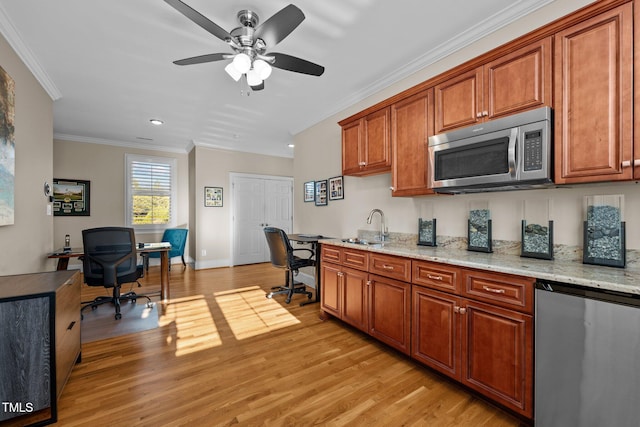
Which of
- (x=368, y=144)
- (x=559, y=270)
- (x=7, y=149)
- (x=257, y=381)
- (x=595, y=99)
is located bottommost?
(x=257, y=381)

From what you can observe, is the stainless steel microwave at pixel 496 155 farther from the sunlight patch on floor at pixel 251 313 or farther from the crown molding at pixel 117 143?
the crown molding at pixel 117 143

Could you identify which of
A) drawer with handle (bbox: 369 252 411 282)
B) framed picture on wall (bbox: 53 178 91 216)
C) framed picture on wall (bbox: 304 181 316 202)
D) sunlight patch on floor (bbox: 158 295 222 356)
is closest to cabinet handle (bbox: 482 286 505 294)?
drawer with handle (bbox: 369 252 411 282)

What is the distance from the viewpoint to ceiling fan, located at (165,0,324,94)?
5.74 feet

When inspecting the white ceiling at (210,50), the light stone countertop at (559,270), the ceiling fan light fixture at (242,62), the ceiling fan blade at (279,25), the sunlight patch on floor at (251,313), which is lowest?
the sunlight patch on floor at (251,313)

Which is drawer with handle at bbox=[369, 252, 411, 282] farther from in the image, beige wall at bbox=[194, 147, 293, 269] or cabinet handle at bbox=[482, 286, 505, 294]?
beige wall at bbox=[194, 147, 293, 269]

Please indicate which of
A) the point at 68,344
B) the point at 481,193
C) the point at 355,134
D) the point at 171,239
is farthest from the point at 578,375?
the point at 171,239

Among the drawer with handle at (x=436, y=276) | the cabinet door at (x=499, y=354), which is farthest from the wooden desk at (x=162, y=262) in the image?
the cabinet door at (x=499, y=354)

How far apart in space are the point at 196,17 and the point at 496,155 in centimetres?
215

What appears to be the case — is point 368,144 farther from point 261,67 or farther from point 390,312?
point 390,312

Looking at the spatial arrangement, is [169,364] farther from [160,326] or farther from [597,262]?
[597,262]

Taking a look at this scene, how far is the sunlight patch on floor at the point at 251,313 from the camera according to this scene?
2.94 meters

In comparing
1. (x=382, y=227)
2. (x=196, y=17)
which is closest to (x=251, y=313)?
(x=382, y=227)

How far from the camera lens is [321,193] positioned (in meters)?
4.24

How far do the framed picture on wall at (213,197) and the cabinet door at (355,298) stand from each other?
4.17m
